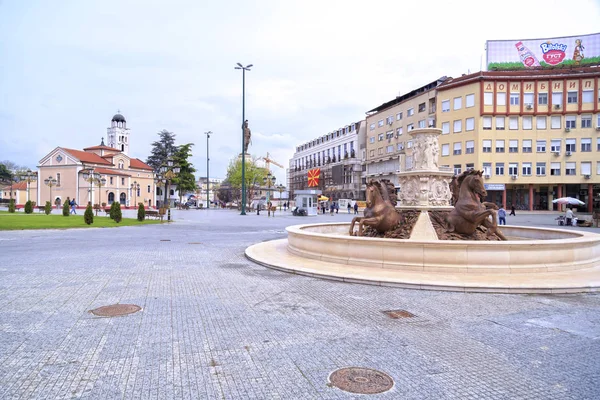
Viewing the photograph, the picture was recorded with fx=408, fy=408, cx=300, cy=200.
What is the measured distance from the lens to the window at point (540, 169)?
49750 millimetres

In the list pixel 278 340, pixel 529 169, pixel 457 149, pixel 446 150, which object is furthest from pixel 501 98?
pixel 278 340

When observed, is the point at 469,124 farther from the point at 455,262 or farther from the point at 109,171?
the point at 109,171

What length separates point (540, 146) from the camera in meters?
49.9

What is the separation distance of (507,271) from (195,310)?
21.4ft

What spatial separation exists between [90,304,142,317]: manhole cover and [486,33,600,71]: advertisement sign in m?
57.0

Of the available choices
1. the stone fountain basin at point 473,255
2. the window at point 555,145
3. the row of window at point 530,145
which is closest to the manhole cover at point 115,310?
the stone fountain basin at point 473,255

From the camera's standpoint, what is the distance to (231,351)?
14.9 ft

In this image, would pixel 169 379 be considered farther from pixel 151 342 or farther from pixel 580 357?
pixel 580 357

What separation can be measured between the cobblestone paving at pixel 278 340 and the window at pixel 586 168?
5051 cm

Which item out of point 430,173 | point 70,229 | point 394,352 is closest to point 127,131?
point 70,229

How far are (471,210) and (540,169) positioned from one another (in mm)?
46087

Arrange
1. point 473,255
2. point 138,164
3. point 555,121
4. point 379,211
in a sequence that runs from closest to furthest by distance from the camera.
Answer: point 473,255 < point 379,211 < point 555,121 < point 138,164

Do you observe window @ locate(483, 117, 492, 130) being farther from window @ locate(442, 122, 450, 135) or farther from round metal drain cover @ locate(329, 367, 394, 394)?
round metal drain cover @ locate(329, 367, 394, 394)

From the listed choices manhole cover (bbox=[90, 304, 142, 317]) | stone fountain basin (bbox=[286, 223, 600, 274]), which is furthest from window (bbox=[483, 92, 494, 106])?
manhole cover (bbox=[90, 304, 142, 317])
